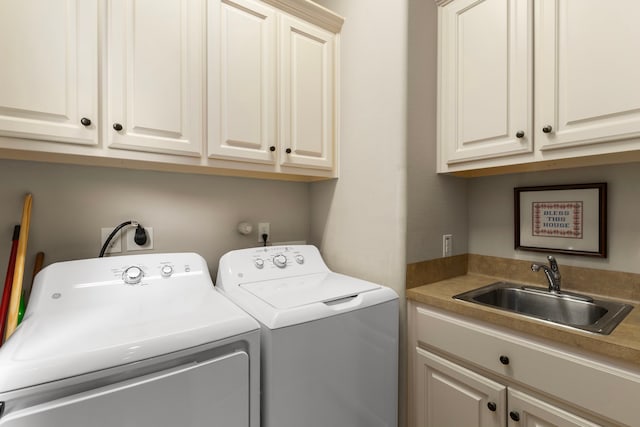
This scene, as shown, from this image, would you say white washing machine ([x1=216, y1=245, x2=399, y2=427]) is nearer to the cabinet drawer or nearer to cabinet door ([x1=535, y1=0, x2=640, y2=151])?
the cabinet drawer

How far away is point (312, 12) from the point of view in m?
1.64

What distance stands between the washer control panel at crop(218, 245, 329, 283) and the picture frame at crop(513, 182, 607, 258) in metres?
1.10

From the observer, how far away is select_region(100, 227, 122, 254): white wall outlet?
4.49ft

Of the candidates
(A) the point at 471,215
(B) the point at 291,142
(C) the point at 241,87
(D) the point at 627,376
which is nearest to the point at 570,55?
(A) the point at 471,215

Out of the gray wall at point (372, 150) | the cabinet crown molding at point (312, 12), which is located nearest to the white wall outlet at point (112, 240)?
the gray wall at point (372, 150)

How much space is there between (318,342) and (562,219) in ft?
4.39

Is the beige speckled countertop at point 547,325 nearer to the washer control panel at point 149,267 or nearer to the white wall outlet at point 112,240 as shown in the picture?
the washer control panel at point 149,267

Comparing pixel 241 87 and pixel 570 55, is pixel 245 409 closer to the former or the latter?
pixel 241 87

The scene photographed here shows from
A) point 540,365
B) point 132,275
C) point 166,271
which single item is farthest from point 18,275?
point 540,365

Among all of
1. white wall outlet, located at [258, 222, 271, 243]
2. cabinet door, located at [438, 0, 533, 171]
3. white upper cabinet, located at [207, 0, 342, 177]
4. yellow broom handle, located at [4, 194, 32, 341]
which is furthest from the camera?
white wall outlet, located at [258, 222, 271, 243]

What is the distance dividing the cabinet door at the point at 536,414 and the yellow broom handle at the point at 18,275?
1.70m

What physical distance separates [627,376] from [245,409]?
113 centimetres

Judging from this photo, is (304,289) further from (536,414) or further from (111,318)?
(536,414)

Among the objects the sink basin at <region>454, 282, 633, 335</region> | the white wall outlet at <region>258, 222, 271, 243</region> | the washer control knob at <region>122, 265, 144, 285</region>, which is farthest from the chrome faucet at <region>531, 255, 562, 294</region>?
the washer control knob at <region>122, 265, 144, 285</region>
